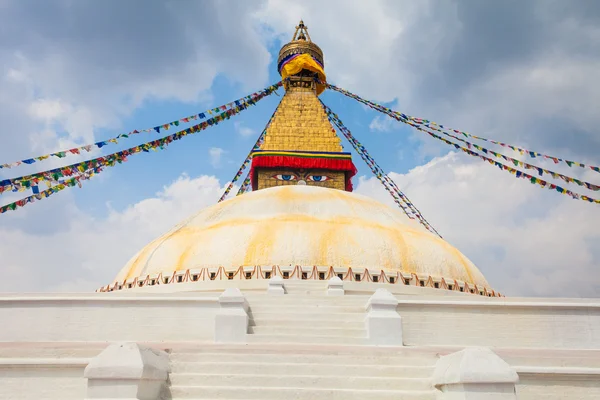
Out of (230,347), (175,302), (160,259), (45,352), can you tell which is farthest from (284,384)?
(160,259)

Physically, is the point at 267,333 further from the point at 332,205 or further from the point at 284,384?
the point at 332,205

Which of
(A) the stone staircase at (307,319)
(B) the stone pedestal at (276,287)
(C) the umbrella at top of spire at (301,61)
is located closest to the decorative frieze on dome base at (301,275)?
(B) the stone pedestal at (276,287)

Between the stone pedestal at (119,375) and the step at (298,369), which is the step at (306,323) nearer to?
the step at (298,369)

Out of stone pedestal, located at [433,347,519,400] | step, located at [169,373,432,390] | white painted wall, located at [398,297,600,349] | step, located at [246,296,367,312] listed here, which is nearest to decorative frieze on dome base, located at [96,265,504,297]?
step, located at [246,296,367,312]

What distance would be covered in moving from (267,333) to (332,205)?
632 centimetres

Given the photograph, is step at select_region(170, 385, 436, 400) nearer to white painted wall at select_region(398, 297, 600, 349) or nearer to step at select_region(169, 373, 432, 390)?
step at select_region(169, 373, 432, 390)

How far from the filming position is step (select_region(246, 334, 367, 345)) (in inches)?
264

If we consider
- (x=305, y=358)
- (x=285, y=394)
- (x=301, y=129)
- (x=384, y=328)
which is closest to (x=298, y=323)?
A: (x=384, y=328)

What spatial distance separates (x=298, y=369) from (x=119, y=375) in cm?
178

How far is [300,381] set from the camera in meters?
5.05

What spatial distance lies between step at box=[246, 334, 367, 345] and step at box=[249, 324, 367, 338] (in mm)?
115

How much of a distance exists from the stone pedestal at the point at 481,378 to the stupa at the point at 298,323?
0.04ft

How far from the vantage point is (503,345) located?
7699mm

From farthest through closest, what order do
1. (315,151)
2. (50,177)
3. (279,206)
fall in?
→ (315,151) → (279,206) → (50,177)
